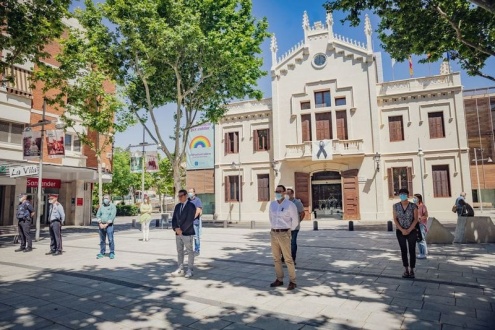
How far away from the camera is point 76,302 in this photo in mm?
5191

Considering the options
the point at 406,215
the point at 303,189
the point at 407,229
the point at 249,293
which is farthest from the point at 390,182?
the point at 249,293

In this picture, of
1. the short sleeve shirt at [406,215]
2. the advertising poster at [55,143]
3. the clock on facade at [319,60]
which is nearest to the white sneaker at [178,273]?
the short sleeve shirt at [406,215]

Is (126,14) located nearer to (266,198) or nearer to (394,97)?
(266,198)

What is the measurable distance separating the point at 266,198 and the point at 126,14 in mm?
16561

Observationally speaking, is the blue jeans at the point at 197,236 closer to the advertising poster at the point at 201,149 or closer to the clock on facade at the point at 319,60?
the clock on facade at the point at 319,60

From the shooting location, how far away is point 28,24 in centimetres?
1056

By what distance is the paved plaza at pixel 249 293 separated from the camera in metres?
4.25

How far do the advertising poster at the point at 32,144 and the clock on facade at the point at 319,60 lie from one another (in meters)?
19.8

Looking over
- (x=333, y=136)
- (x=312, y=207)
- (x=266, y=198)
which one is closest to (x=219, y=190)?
(x=266, y=198)

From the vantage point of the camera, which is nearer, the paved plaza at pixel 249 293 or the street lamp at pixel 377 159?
the paved plaza at pixel 249 293

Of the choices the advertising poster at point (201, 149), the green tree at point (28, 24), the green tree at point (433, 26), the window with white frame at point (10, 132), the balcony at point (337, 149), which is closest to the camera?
the green tree at point (433, 26)

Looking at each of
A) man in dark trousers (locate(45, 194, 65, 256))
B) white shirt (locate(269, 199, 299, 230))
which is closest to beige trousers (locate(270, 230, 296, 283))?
white shirt (locate(269, 199, 299, 230))

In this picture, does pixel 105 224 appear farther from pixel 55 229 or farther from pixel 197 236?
pixel 197 236

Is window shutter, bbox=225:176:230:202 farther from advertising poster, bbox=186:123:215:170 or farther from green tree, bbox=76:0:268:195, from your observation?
green tree, bbox=76:0:268:195
